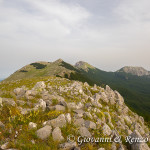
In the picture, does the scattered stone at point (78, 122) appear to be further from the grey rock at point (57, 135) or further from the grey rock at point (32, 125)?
the grey rock at point (32, 125)

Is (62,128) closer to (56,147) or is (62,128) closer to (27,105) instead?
(56,147)

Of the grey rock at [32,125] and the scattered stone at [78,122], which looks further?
the scattered stone at [78,122]

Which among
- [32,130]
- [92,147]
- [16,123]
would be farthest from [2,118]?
[92,147]

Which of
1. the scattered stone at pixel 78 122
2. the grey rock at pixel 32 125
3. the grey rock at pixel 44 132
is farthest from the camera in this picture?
the scattered stone at pixel 78 122

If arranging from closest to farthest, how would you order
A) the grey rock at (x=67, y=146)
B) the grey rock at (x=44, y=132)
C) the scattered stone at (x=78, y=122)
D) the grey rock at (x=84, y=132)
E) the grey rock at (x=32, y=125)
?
the grey rock at (x=67, y=146) → the grey rock at (x=44, y=132) → the grey rock at (x=32, y=125) → the grey rock at (x=84, y=132) → the scattered stone at (x=78, y=122)

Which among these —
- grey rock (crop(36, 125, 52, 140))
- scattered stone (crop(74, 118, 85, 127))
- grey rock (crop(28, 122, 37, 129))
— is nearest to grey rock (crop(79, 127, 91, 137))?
scattered stone (crop(74, 118, 85, 127))

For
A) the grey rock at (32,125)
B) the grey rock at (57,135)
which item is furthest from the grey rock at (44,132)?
the grey rock at (32,125)

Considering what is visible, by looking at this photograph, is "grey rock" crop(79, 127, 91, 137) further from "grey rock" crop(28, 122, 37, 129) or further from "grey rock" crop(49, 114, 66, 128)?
"grey rock" crop(28, 122, 37, 129)

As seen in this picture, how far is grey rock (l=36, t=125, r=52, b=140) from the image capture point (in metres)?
5.78

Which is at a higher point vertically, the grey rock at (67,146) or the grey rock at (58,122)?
the grey rock at (58,122)

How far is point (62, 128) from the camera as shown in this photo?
678 cm

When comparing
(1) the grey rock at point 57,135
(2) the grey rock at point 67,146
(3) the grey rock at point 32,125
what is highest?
(3) the grey rock at point 32,125

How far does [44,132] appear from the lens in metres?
5.99

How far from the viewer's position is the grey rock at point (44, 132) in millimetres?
5784
